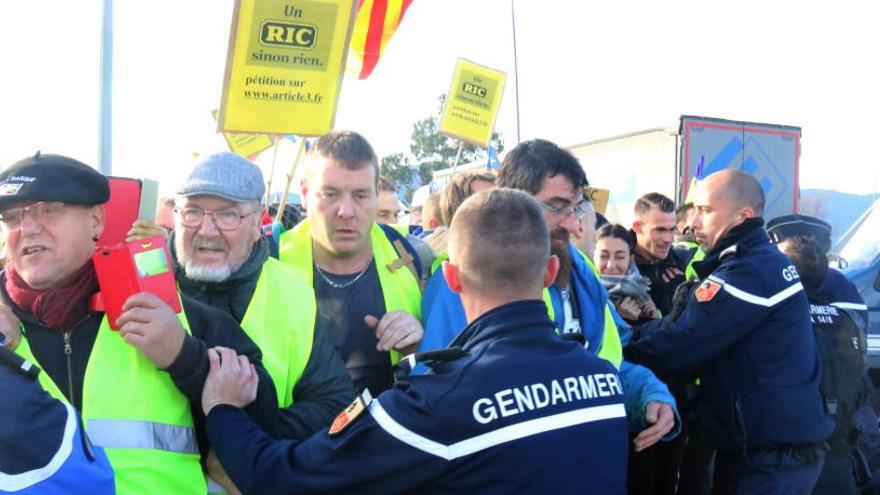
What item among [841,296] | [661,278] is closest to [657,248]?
[661,278]

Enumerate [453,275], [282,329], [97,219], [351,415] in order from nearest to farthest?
[351,415]
[453,275]
[97,219]
[282,329]

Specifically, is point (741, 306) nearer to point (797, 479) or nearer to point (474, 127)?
point (797, 479)

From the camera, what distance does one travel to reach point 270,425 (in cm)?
234

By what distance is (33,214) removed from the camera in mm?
2227

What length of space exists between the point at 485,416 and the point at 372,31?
5.38 meters

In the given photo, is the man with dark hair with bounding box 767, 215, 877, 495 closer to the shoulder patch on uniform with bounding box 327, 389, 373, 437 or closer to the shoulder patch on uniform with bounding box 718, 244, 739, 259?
the shoulder patch on uniform with bounding box 718, 244, 739, 259

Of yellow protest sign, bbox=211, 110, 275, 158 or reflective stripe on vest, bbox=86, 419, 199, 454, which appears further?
yellow protest sign, bbox=211, 110, 275, 158

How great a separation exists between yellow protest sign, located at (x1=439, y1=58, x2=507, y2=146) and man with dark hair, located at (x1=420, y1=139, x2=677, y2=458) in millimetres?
4500

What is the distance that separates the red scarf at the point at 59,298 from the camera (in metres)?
2.15

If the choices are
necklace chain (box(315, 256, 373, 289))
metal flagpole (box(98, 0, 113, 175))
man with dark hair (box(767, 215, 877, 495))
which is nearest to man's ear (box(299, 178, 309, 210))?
necklace chain (box(315, 256, 373, 289))

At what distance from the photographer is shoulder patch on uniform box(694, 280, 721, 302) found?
3.71 metres

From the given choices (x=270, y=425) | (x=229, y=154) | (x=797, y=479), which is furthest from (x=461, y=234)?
(x=797, y=479)

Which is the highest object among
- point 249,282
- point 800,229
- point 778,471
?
point 800,229

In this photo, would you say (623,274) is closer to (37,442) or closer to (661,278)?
(661,278)
